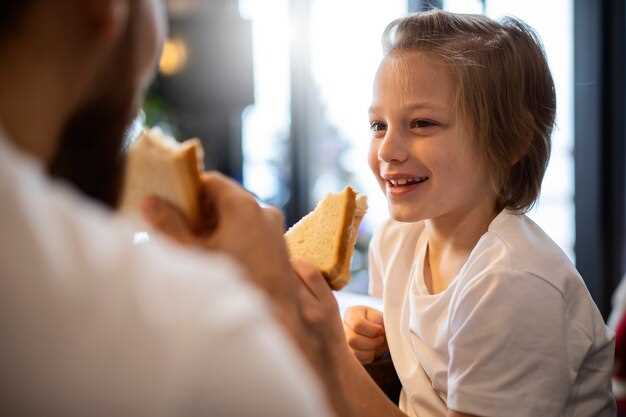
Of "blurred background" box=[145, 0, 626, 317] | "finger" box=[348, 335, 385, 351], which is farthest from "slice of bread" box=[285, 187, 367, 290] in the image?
"blurred background" box=[145, 0, 626, 317]

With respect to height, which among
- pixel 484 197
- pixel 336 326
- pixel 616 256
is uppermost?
pixel 484 197

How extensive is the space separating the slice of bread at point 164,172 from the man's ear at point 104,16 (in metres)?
0.31

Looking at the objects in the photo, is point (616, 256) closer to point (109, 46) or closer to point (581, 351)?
point (581, 351)

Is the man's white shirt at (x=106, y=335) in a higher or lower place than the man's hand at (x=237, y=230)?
higher

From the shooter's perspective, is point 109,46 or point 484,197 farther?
point 484,197

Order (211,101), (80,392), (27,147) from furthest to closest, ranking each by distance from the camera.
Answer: (211,101) → (27,147) → (80,392)

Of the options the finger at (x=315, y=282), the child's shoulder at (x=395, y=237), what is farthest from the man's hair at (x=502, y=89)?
the finger at (x=315, y=282)

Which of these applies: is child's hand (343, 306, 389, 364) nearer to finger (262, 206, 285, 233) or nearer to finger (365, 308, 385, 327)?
finger (365, 308, 385, 327)

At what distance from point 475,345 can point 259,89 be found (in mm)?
4698

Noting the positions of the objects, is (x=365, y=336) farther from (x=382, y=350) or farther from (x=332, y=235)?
(x=332, y=235)

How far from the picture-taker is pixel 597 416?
131 centimetres

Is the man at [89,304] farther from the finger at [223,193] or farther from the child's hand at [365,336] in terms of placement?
the child's hand at [365,336]

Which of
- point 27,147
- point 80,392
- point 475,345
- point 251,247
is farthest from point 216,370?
point 475,345

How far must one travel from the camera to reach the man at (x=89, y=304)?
0.46 meters
